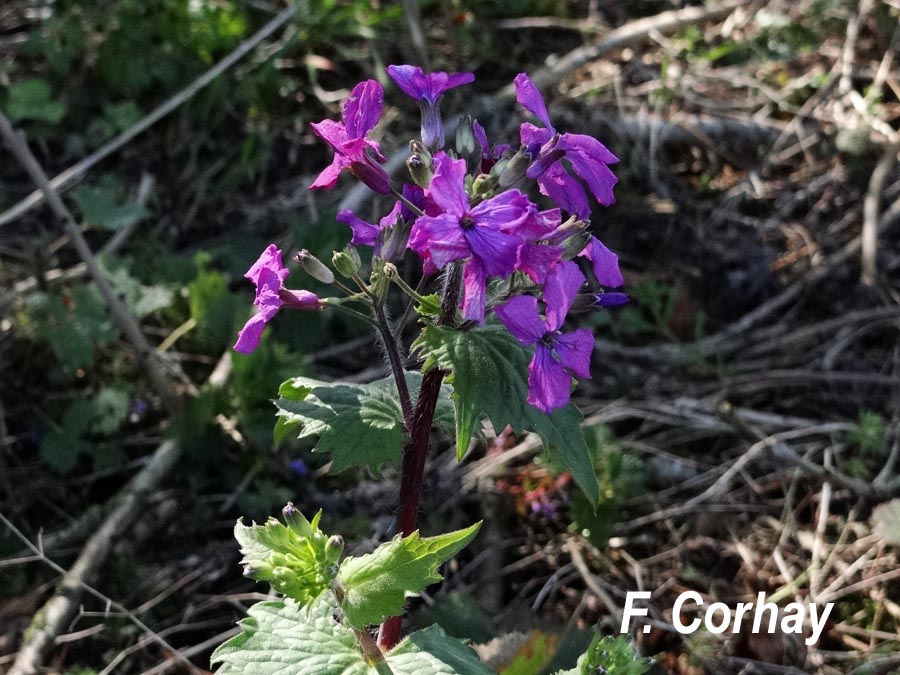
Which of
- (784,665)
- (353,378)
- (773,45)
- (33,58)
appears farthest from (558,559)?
(33,58)

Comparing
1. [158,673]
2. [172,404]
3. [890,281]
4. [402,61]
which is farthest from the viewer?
[402,61]

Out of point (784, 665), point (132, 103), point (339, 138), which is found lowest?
point (784, 665)

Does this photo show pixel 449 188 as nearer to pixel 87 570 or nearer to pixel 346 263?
pixel 346 263

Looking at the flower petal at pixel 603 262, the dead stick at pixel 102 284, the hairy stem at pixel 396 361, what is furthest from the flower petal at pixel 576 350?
the dead stick at pixel 102 284

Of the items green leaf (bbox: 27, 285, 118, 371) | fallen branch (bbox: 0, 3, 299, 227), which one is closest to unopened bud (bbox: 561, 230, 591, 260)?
green leaf (bbox: 27, 285, 118, 371)

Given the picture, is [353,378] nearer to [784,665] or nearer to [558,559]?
[558,559]

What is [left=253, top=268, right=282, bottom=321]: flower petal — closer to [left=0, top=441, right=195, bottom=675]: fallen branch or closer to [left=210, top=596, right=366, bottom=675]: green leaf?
[left=210, top=596, right=366, bottom=675]: green leaf

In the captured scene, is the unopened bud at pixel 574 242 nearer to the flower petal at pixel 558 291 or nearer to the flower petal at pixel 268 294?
the flower petal at pixel 558 291
